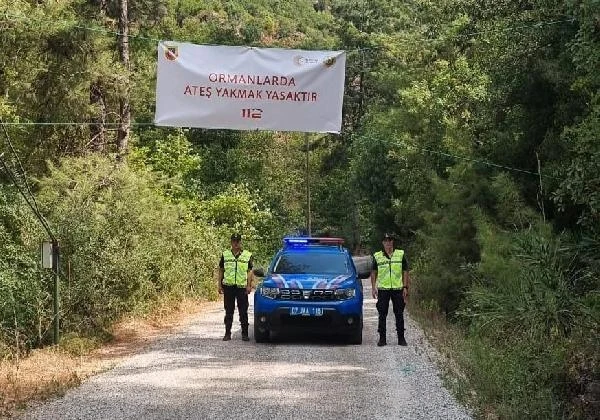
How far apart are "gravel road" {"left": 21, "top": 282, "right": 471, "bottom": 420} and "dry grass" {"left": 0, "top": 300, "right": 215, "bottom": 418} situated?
0.28 metres

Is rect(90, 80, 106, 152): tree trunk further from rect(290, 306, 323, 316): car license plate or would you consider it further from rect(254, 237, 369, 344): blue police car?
rect(290, 306, 323, 316): car license plate

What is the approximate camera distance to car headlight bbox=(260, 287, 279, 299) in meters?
12.7

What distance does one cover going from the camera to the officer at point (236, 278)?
1332cm

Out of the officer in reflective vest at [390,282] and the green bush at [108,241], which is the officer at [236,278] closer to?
the officer in reflective vest at [390,282]

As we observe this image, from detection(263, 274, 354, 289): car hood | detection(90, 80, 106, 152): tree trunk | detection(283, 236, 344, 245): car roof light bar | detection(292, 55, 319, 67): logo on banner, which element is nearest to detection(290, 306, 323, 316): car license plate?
detection(263, 274, 354, 289): car hood

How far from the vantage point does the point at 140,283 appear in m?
15.4

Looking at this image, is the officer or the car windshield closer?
the officer

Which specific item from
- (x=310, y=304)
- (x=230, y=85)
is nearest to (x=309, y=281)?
(x=310, y=304)

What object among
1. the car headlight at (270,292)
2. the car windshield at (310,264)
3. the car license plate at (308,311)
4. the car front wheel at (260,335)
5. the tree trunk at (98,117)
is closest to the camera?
the car license plate at (308,311)

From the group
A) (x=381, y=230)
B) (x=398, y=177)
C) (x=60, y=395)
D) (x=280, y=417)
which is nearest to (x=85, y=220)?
(x=60, y=395)

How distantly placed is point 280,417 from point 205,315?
1172 cm

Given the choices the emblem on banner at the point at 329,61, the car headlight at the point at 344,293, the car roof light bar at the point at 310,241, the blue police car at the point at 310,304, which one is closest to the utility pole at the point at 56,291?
the blue police car at the point at 310,304

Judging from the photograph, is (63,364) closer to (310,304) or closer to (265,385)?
(265,385)

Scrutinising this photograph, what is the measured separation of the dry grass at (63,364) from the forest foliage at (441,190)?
1.48 feet
